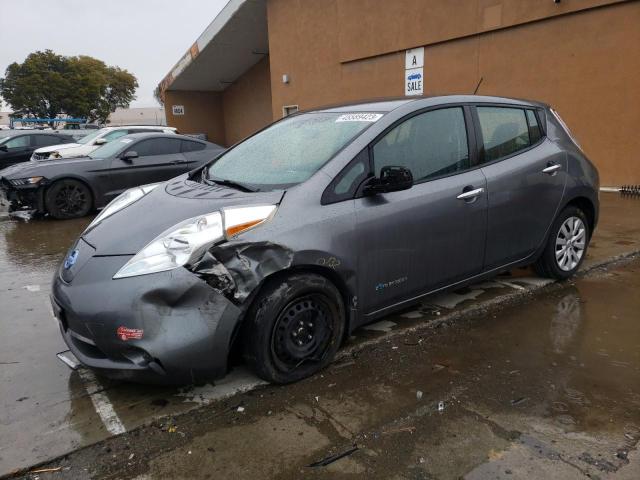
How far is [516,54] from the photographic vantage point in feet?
32.2

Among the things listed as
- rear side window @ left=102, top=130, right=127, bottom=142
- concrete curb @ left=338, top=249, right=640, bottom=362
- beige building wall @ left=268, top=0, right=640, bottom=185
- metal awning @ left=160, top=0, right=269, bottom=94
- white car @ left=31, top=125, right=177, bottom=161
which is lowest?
concrete curb @ left=338, top=249, right=640, bottom=362

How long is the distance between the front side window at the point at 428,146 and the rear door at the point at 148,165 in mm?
6038

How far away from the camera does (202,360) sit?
257 centimetres

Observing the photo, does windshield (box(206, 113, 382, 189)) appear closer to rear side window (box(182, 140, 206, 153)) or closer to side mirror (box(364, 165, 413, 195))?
side mirror (box(364, 165, 413, 195))

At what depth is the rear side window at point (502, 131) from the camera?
12.4 feet

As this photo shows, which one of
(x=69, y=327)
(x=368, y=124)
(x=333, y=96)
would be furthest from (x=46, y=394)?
(x=333, y=96)

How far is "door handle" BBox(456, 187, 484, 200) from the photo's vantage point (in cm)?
345

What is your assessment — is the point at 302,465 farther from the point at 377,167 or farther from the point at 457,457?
the point at 377,167

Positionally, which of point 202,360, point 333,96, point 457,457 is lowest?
point 457,457

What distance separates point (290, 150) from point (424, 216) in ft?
3.31

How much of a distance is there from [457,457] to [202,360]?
1.32 metres

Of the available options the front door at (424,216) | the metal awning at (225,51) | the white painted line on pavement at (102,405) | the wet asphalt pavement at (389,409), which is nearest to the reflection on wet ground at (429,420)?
the wet asphalt pavement at (389,409)

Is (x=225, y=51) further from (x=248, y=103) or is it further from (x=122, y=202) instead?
(x=122, y=202)

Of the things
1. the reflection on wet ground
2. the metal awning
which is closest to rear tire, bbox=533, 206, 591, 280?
the reflection on wet ground
